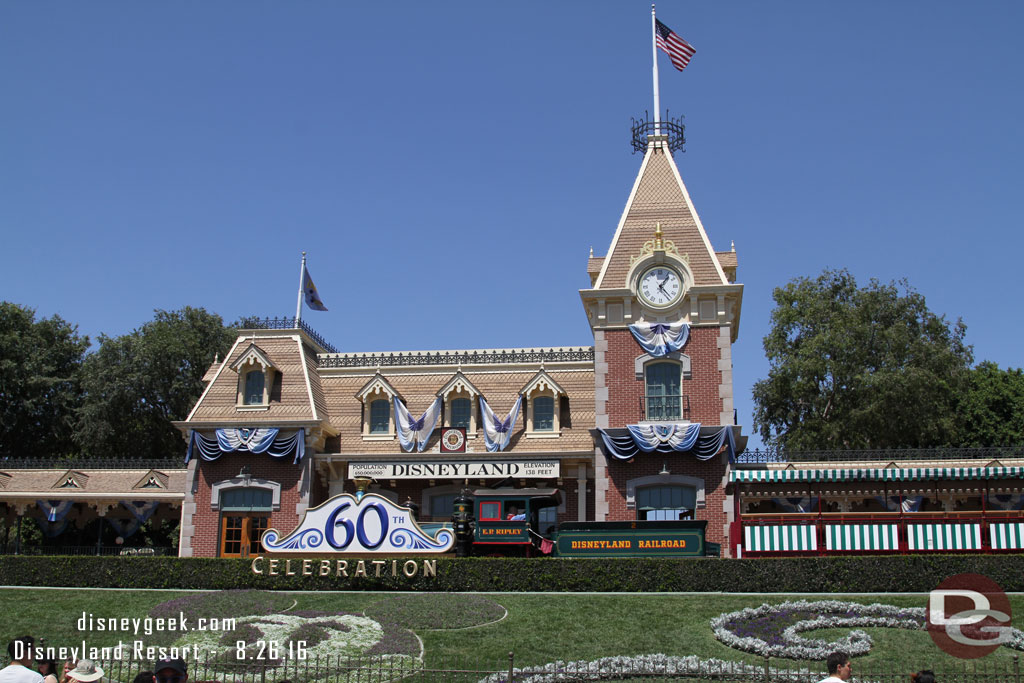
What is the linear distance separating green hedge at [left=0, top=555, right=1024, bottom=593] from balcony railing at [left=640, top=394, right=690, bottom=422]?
8235 mm

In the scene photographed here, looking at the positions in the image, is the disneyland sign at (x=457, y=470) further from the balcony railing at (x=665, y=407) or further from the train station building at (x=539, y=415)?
the balcony railing at (x=665, y=407)

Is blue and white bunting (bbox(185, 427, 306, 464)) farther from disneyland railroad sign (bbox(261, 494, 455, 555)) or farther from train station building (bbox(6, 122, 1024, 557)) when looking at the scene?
disneyland railroad sign (bbox(261, 494, 455, 555))

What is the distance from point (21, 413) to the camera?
49562mm

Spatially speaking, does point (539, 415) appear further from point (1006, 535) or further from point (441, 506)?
point (1006, 535)

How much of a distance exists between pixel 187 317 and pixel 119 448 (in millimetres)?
8204

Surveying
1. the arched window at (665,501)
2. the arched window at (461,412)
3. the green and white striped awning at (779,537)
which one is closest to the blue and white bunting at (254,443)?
the arched window at (461,412)

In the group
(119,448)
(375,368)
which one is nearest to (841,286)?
(375,368)

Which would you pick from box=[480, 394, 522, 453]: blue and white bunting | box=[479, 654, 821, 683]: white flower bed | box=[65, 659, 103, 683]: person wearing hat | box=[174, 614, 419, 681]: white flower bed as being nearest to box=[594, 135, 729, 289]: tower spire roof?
box=[480, 394, 522, 453]: blue and white bunting

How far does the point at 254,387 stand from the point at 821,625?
71.9 feet

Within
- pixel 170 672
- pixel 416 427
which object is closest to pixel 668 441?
pixel 416 427

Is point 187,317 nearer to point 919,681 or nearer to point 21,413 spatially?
point 21,413

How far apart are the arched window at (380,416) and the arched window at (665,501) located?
9406 mm

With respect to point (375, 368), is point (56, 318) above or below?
above

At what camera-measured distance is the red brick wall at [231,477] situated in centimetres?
3269
